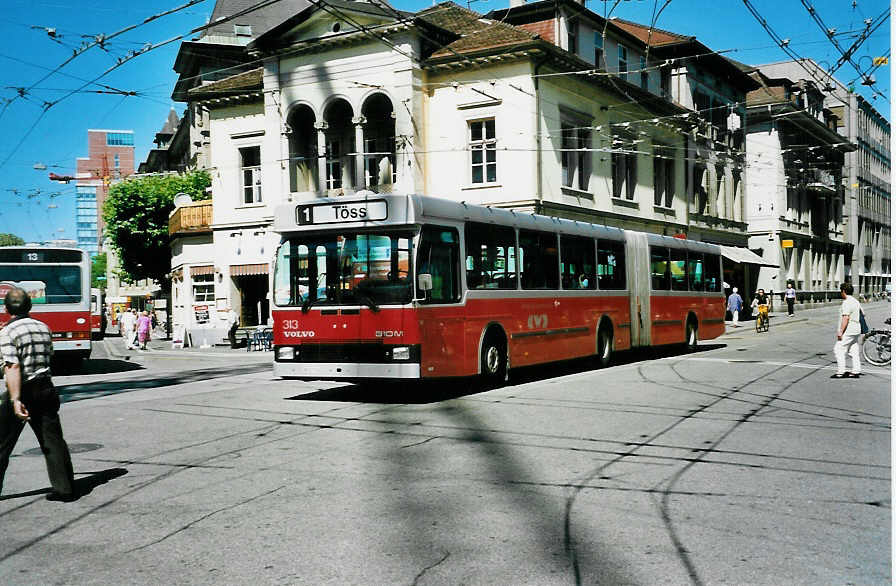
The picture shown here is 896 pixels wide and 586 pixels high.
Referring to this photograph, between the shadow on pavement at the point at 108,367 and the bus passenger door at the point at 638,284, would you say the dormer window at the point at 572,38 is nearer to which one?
the bus passenger door at the point at 638,284

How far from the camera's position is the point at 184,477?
7551mm

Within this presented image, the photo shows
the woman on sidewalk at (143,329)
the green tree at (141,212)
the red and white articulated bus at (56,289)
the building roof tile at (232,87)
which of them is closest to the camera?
the red and white articulated bus at (56,289)

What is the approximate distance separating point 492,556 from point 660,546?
3.42ft

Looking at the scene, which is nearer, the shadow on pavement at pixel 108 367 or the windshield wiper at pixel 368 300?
Answer: the windshield wiper at pixel 368 300

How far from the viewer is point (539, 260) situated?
16.1 metres

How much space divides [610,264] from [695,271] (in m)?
5.29

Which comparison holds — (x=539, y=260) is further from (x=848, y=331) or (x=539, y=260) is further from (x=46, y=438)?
(x=46, y=438)

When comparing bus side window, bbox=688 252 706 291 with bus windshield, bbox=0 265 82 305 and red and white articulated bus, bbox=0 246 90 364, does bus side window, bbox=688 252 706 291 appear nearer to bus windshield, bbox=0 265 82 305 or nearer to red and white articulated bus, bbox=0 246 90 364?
red and white articulated bus, bbox=0 246 90 364

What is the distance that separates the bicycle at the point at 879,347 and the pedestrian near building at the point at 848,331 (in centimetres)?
293

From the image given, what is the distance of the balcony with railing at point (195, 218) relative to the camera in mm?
36781

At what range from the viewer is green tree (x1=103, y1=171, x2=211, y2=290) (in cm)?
5125

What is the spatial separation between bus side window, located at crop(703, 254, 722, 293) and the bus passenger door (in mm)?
3996

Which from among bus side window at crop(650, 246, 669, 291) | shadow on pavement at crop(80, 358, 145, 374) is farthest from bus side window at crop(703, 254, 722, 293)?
shadow on pavement at crop(80, 358, 145, 374)

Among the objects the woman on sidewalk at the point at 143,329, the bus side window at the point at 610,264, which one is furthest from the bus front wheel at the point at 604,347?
the woman on sidewalk at the point at 143,329
